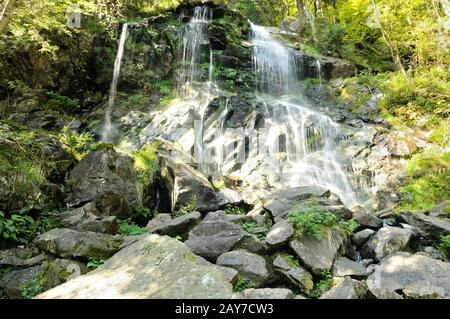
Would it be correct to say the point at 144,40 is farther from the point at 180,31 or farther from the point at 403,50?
the point at 403,50

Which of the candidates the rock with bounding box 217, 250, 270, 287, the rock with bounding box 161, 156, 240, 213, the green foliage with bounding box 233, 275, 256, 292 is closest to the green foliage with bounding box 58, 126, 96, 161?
the rock with bounding box 161, 156, 240, 213

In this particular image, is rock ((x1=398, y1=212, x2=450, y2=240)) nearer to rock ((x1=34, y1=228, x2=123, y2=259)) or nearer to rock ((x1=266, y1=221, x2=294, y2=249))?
rock ((x1=266, y1=221, x2=294, y2=249))

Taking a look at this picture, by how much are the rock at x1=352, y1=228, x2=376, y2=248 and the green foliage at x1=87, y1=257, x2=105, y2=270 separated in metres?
4.01

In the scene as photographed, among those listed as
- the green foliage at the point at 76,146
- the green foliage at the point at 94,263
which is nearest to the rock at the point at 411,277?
the green foliage at the point at 94,263

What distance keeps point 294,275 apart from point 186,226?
2139 millimetres

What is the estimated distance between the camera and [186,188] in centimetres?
766

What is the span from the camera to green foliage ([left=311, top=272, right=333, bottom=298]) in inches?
169

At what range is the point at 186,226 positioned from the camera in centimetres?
581

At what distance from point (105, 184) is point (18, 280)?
265 cm

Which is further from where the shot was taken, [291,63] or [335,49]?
[335,49]

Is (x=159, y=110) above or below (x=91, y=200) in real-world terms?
above

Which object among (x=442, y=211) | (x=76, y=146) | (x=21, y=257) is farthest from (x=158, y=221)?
(x=442, y=211)

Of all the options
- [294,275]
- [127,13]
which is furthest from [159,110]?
[294,275]

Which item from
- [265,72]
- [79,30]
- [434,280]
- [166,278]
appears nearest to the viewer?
[166,278]
